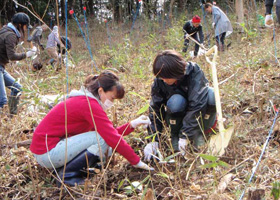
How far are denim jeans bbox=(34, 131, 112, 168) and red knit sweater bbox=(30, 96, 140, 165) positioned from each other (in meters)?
0.03

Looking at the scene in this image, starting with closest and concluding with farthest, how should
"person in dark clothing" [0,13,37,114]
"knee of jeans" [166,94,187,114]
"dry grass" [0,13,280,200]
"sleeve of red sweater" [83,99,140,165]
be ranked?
1. "dry grass" [0,13,280,200]
2. "sleeve of red sweater" [83,99,140,165]
3. "knee of jeans" [166,94,187,114]
4. "person in dark clothing" [0,13,37,114]

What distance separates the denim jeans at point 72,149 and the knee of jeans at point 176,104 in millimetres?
484

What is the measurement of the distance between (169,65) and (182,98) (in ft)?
0.90

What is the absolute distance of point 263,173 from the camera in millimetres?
1409

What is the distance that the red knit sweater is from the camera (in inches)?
63.1

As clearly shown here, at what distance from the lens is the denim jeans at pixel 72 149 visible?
166 centimetres

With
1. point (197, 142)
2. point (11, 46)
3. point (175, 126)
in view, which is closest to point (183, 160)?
point (197, 142)

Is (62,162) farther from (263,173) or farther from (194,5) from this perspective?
(194,5)

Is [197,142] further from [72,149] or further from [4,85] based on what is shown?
[4,85]

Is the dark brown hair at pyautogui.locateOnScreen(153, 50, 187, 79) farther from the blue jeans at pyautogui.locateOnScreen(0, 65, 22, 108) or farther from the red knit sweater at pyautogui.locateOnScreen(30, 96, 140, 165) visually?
the blue jeans at pyautogui.locateOnScreen(0, 65, 22, 108)

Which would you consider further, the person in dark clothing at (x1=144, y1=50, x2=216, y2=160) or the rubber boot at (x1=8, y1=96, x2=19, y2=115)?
the rubber boot at (x1=8, y1=96, x2=19, y2=115)

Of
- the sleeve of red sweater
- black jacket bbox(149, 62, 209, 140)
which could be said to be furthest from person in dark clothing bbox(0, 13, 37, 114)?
black jacket bbox(149, 62, 209, 140)

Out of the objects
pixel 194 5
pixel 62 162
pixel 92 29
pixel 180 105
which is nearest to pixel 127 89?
pixel 180 105

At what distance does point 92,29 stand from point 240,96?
737cm
